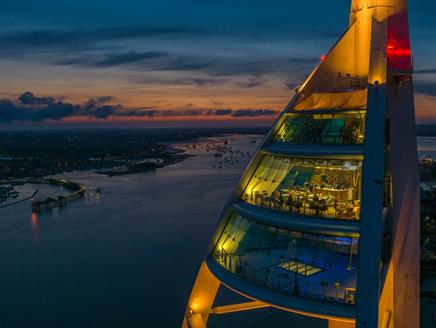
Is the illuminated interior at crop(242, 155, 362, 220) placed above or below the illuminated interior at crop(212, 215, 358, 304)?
above

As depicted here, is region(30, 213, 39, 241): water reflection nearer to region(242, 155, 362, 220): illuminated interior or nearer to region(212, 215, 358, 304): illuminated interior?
region(212, 215, 358, 304): illuminated interior

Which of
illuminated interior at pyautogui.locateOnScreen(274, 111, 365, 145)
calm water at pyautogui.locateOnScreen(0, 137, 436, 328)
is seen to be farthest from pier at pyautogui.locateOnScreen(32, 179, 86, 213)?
illuminated interior at pyautogui.locateOnScreen(274, 111, 365, 145)

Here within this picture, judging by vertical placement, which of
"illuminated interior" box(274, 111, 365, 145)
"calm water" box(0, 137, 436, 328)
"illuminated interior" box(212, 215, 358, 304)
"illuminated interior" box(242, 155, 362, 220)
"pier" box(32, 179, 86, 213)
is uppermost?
"illuminated interior" box(274, 111, 365, 145)

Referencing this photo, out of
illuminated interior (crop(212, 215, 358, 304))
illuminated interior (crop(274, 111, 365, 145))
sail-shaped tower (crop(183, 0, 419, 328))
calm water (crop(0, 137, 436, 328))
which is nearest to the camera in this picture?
sail-shaped tower (crop(183, 0, 419, 328))

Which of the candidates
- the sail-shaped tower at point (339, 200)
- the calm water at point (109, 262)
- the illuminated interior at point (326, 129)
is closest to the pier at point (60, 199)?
the calm water at point (109, 262)

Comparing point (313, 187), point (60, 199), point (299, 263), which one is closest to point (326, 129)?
point (313, 187)

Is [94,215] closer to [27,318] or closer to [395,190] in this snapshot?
[27,318]

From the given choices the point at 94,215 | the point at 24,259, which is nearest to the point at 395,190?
the point at 24,259

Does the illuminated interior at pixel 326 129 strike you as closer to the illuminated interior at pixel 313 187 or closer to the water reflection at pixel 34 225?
the illuminated interior at pixel 313 187
